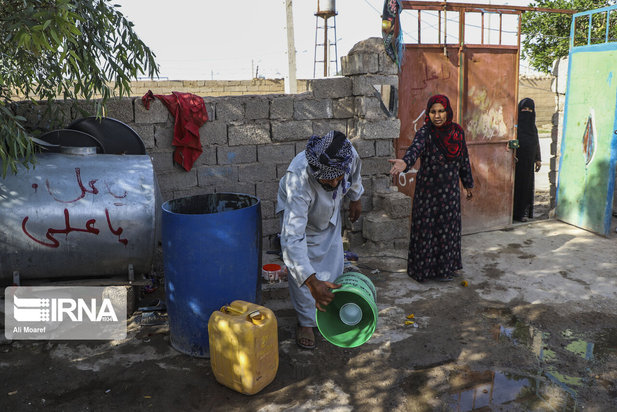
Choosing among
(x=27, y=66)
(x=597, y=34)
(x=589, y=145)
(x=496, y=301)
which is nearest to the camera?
(x=27, y=66)

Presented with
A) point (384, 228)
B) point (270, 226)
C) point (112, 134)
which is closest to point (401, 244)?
point (384, 228)

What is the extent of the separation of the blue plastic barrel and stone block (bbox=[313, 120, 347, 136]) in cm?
231

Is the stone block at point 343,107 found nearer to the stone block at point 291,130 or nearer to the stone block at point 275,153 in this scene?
the stone block at point 291,130

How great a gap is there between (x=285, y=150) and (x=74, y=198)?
8.05 feet

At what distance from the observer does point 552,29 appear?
14.1 metres

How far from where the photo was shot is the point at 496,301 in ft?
15.3

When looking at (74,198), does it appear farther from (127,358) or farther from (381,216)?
(381,216)

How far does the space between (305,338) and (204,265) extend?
92cm

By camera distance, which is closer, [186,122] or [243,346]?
[243,346]

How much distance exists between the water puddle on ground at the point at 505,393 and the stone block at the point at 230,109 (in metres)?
3.30

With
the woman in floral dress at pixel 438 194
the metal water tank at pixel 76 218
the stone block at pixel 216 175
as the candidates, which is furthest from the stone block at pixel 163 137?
the woman in floral dress at pixel 438 194

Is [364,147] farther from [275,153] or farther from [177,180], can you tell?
[177,180]

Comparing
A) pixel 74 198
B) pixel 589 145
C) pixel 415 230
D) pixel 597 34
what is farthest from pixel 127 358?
pixel 597 34

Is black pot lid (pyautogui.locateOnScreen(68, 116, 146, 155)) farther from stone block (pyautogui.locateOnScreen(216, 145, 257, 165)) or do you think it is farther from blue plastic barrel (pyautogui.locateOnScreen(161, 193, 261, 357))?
blue plastic barrel (pyautogui.locateOnScreen(161, 193, 261, 357))
